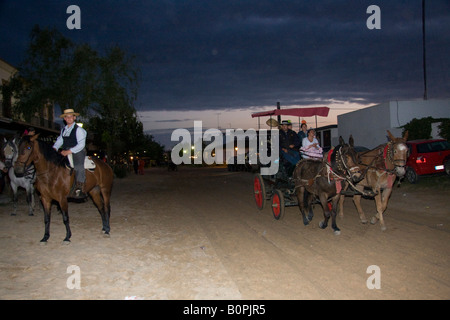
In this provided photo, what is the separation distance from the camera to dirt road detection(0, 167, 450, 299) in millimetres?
4309

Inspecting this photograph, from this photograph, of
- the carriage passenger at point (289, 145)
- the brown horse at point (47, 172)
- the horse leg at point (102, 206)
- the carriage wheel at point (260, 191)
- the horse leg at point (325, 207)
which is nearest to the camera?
the brown horse at point (47, 172)

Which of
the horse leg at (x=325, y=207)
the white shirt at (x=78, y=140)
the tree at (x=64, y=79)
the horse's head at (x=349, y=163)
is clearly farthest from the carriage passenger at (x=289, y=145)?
the tree at (x=64, y=79)

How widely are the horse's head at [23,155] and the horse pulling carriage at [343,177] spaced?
5.83 metres

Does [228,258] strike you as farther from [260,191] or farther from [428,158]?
[428,158]

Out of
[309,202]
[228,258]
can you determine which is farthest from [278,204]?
[228,258]

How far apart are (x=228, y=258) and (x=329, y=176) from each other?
2999 millimetres

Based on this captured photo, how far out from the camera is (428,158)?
1409cm

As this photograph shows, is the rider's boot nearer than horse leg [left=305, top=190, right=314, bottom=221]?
Yes

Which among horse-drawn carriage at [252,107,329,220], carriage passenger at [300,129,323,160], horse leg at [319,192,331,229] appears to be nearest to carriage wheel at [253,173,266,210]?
horse-drawn carriage at [252,107,329,220]

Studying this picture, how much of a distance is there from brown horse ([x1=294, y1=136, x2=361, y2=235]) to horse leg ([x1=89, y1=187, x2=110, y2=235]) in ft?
15.3

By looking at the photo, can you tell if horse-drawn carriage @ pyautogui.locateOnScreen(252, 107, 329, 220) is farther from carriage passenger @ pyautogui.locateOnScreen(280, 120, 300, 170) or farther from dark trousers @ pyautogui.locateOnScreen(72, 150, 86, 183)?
dark trousers @ pyautogui.locateOnScreen(72, 150, 86, 183)

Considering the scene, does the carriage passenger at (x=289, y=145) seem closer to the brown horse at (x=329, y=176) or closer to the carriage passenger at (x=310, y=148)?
the carriage passenger at (x=310, y=148)

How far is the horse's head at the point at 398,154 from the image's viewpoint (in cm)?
669
